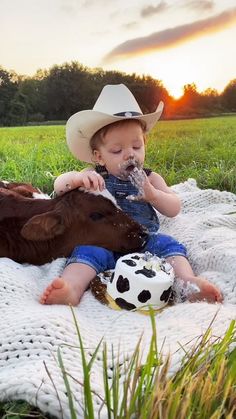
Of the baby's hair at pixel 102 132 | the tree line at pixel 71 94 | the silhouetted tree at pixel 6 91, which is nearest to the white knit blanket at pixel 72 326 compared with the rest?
the baby's hair at pixel 102 132

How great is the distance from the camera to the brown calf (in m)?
3.11

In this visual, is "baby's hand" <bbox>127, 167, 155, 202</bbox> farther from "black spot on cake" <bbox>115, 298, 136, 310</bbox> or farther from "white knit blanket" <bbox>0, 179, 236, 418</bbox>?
"black spot on cake" <bbox>115, 298, 136, 310</bbox>

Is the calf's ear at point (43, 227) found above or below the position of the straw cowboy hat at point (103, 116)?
below

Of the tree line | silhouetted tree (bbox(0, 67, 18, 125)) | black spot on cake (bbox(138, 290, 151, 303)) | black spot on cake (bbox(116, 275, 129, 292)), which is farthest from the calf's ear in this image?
silhouetted tree (bbox(0, 67, 18, 125))

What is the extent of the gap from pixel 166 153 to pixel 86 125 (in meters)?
2.18

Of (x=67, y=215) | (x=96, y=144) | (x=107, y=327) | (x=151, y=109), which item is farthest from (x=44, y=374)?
(x=151, y=109)

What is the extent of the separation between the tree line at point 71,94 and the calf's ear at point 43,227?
8.88ft

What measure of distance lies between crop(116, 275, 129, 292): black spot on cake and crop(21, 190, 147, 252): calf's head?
432 mm

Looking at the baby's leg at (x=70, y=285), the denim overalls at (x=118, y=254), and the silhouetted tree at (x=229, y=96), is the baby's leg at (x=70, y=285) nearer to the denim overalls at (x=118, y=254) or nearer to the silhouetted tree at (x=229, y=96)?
the denim overalls at (x=118, y=254)

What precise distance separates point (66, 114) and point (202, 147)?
128 cm

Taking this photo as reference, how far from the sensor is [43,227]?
307 centimetres

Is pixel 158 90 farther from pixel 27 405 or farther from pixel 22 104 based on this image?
pixel 27 405

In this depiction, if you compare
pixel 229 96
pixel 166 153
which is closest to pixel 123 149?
pixel 166 153

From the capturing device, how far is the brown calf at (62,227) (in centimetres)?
311
